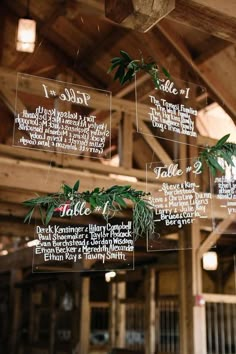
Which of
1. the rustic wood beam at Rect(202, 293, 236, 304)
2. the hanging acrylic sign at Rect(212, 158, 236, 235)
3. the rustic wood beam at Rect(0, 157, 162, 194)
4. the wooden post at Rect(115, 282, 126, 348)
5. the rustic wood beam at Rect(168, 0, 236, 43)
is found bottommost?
the wooden post at Rect(115, 282, 126, 348)

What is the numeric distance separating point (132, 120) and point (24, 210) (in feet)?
6.44

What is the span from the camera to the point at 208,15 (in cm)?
287

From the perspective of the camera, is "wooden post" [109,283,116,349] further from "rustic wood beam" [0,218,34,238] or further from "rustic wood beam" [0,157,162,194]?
"rustic wood beam" [0,157,162,194]

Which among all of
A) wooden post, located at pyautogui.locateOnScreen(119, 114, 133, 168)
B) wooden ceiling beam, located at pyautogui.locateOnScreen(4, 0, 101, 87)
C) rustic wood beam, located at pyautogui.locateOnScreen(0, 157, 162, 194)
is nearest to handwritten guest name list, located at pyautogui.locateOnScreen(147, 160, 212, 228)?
rustic wood beam, located at pyautogui.locateOnScreen(0, 157, 162, 194)

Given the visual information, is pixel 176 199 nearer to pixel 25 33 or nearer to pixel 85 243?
pixel 85 243

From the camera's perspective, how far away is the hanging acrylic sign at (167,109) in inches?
149

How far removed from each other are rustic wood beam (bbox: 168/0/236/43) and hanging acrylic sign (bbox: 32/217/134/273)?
1.72 meters

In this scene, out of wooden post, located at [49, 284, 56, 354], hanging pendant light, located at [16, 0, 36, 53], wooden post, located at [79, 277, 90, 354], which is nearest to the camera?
hanging pendant light, located at [16, 0, 36, 53]

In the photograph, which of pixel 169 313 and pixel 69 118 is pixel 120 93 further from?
pixel 169 313

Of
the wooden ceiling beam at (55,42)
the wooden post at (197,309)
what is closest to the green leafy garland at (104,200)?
the wooden post at (197,309)

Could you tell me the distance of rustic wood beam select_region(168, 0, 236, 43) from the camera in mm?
2777

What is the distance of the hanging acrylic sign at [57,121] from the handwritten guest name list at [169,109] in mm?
425

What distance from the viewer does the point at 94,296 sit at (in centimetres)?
1184

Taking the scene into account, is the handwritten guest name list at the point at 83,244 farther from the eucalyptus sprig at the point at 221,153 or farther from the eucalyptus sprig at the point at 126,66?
the eucalyptus sprig at the point at 126,66
